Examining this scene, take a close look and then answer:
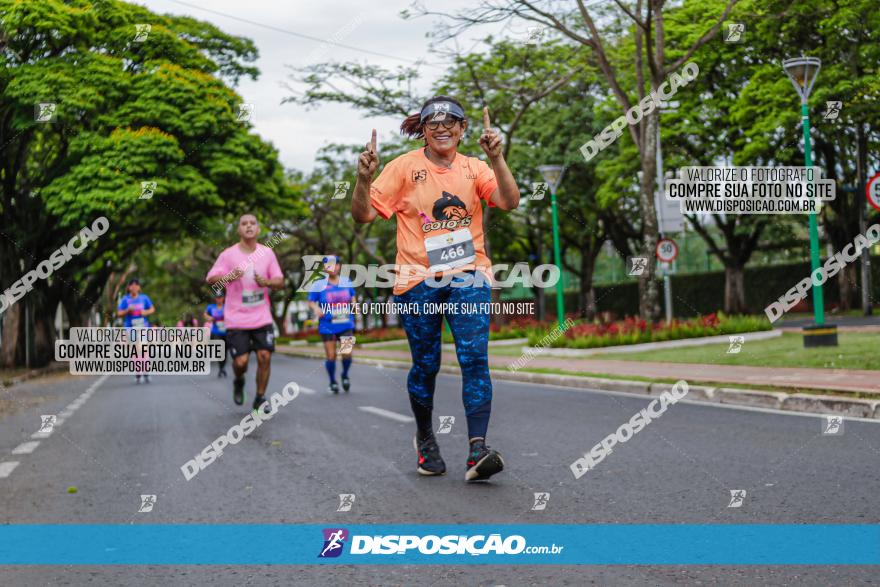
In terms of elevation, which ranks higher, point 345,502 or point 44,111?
point 44,111

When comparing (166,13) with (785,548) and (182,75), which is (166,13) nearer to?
(182,75)

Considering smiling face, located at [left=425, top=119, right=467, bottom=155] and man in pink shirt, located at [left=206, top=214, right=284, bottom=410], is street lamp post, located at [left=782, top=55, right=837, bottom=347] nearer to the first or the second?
man in pink shirt, located at [left=206, top=214, right=284, bottom=410]

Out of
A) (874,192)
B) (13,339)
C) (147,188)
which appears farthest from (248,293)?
(13,339)

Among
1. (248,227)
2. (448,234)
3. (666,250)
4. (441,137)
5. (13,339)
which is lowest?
(13,339)

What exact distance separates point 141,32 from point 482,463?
2347 cm

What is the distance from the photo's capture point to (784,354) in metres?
14.1

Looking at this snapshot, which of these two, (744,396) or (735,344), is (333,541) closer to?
(744,396)

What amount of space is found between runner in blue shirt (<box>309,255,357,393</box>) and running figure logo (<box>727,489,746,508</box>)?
26.0 ft

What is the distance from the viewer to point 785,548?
3.81 meters

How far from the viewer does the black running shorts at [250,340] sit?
9.73 meters

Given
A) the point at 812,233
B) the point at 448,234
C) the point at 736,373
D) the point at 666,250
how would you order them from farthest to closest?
the point at 666,250
the point at 812,233
the point at 736,373
the point at 448,234

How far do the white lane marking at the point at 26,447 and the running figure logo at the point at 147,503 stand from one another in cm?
301

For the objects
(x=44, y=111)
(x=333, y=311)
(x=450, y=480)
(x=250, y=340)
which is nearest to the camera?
(x=450, y=480)

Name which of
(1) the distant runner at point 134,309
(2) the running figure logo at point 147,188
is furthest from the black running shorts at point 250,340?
(2) the running figure logo at point 147,188
